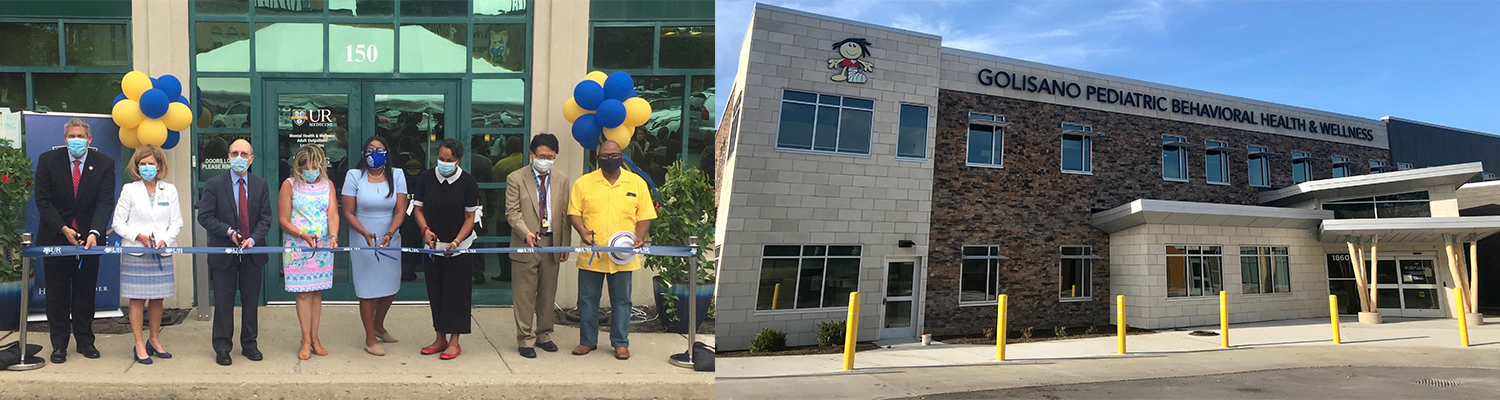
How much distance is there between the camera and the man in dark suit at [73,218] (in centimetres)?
652

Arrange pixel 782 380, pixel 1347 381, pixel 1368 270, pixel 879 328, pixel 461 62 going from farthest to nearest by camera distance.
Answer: pixel 1368 270
pixel 879 328
pixel 1347 381
pixel 782 380
pixel 461 62

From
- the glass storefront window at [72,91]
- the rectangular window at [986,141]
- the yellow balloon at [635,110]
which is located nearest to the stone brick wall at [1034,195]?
the rectangular window at [986,141]

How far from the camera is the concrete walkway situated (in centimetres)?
881

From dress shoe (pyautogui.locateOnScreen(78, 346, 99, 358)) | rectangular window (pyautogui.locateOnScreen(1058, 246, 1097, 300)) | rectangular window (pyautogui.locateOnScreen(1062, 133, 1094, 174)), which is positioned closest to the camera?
dress shoe (pyautogui.locateOnScreen(78, 346, 99, 358))

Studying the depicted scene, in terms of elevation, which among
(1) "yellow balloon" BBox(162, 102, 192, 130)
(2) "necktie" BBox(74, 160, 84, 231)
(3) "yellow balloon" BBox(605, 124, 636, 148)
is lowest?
(2) "necktie" BBox(74, 160, 84, 231)

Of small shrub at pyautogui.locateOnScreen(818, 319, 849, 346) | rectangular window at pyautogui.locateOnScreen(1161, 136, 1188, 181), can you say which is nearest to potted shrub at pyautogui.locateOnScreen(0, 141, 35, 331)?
small shrub at pyautogui.locateOnScreen(818, 319, 849, 346)

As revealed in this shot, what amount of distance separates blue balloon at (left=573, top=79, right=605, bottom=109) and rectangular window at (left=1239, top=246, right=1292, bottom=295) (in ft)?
48.2

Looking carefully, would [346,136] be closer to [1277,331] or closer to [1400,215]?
[1277,331]

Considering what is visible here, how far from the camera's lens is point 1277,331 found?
15500 millimetres

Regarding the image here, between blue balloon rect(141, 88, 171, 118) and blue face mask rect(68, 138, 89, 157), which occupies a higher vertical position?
blue balloon rect(141, 88, 171, 118)

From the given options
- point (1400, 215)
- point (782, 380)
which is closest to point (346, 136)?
point (782, 380)

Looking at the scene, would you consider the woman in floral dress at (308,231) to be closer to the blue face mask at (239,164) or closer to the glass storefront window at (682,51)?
the blue face mask at (239,164)

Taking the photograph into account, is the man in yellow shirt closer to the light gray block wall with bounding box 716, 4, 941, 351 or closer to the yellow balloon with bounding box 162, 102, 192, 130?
the yellow balloon with bounding box 162, 102, 192, 130

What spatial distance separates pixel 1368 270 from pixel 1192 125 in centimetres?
563
